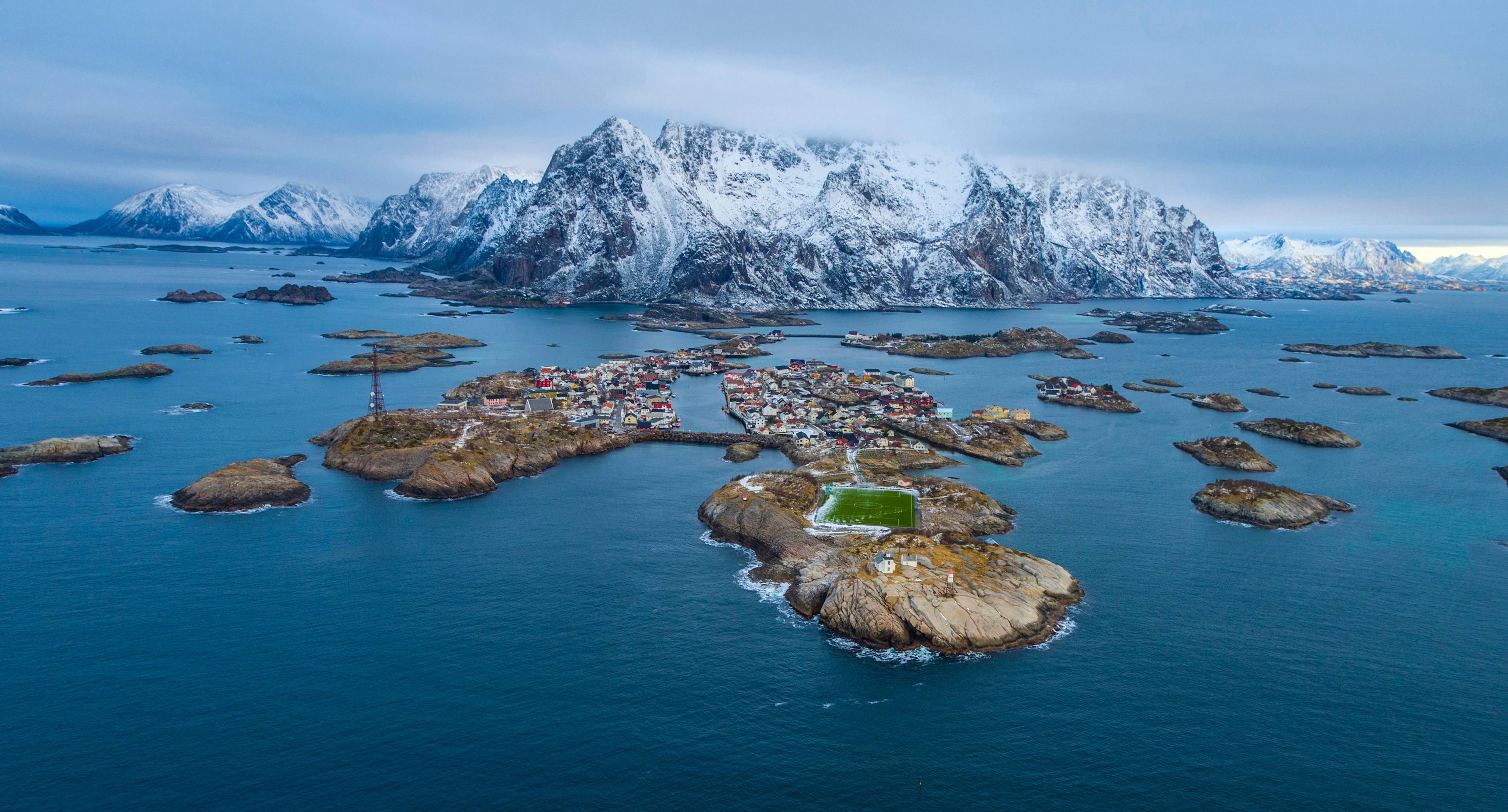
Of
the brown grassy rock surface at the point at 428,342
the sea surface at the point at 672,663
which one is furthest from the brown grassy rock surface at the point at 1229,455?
→ the brown grassy rock surface at the point at 428,342

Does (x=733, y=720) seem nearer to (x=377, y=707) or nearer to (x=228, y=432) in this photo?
(x=377, y=707)

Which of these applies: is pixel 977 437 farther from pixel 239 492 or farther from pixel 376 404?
pixel 239 492

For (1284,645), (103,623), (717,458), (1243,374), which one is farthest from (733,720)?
(1243,374)

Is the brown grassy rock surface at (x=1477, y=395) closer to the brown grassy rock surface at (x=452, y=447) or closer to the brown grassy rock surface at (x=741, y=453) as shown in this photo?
the brown grassy rock surface at (x=741, y=453)

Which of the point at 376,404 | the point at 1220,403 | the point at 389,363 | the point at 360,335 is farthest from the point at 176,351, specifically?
the point at 1220,403

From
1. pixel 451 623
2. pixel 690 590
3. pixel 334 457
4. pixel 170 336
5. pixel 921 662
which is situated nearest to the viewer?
pixel 921 662

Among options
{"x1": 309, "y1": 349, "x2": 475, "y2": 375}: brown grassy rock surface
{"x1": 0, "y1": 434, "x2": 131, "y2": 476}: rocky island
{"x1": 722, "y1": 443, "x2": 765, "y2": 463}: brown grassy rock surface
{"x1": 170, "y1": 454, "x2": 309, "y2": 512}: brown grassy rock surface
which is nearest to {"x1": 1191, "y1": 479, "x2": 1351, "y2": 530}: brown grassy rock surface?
{"x1": 722, "y1": 443, "x2": 765, "y2": 463}: brown grassy rock surface
